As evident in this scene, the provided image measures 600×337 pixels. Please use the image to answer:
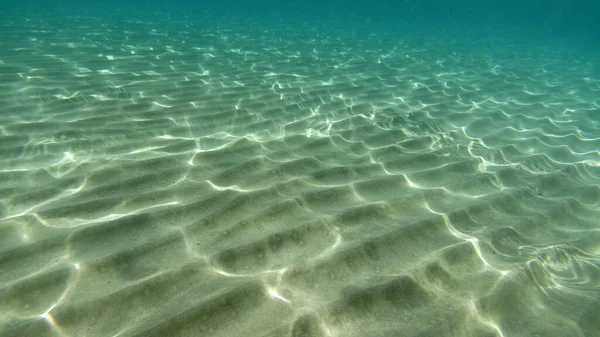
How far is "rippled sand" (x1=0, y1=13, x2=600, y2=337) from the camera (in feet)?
7.01

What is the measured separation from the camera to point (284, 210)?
10.4 ft

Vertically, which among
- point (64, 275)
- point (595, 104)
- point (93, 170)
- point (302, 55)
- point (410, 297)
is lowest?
point (302, 55)

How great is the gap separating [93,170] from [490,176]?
4804 millimetres

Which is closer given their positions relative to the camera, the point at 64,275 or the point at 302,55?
the point at 64,275

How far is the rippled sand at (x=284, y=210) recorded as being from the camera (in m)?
2.14

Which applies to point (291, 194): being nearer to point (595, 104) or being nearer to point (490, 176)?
point (490, 176)

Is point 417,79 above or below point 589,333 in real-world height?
below

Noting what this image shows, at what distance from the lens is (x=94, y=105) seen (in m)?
5.73

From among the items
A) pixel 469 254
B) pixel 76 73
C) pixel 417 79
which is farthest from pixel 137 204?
pixel 417 79

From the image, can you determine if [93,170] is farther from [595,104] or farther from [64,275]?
[595,104]

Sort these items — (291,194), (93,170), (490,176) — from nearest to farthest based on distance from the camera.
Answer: (291,194) → (93,170) → (490,176)

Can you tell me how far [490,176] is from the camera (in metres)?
4.22

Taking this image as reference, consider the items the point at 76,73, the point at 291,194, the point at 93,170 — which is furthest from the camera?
the point at 76,73

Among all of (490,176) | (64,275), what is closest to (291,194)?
(64,275)
